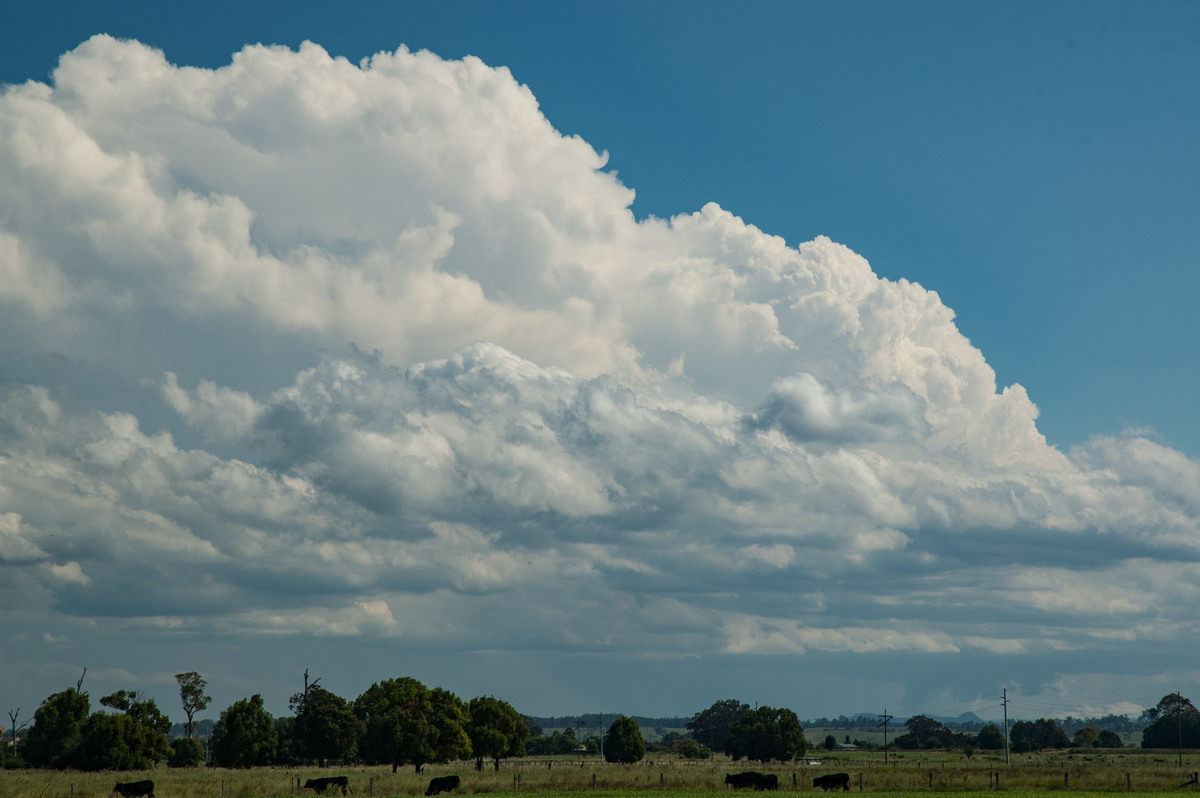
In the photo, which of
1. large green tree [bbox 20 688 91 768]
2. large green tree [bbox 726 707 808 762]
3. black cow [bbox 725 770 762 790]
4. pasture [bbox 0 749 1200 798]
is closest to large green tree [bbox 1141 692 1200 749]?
large green tree [bbox 726 707 808 762]

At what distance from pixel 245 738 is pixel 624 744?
48.0 meters

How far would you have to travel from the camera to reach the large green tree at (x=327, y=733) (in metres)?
101

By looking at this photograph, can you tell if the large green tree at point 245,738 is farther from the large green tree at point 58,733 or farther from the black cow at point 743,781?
the black cow at point 743,781

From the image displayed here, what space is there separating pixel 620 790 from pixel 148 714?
167 ft

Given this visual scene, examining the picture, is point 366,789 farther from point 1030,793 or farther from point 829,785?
point 1030,793

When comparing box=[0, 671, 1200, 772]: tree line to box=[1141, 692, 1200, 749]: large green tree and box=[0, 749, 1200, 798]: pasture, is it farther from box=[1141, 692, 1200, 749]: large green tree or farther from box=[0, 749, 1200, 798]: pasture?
box=[1141, 692, 1200, 749]: large green tree

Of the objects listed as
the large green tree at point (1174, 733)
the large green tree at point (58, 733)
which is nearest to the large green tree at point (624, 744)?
the large green tree at point (58, 733)

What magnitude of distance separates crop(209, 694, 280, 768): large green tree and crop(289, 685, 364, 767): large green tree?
632cm

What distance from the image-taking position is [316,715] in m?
102

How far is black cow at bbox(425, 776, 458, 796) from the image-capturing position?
61.9 meters

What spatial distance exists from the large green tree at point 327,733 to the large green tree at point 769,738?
163 ft

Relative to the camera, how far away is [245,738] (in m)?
92.8

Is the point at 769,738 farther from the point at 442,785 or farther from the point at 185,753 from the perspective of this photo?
the point at 442,785

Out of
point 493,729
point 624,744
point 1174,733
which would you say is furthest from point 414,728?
point 1174,733
